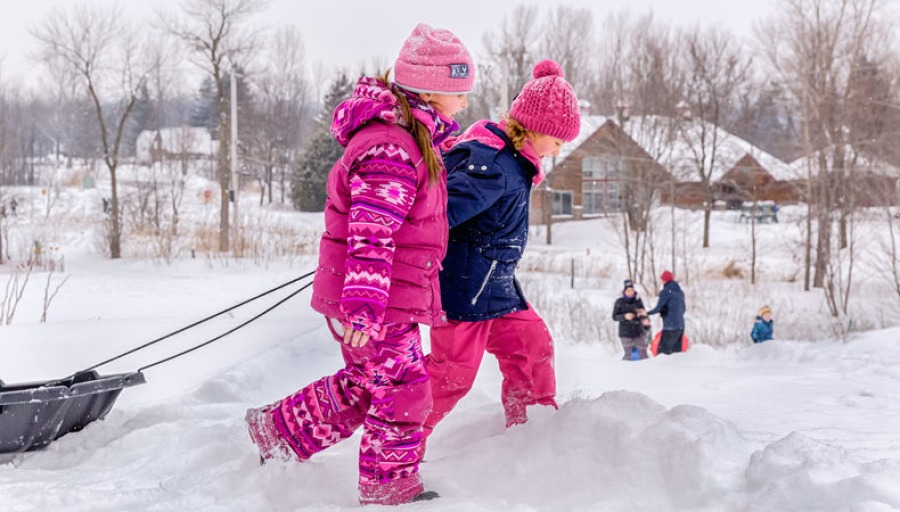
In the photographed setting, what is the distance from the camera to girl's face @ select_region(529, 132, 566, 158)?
8.30ft

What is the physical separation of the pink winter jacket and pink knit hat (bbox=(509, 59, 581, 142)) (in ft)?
1.62

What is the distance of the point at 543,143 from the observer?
2.54m

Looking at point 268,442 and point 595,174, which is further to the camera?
point 595,174

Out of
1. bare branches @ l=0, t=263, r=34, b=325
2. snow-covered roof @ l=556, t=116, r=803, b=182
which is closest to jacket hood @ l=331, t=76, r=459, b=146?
bare branches @ l=0, t=263, r=34, b=325

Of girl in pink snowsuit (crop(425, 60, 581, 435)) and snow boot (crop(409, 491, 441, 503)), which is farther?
girl in pink snowsuit (crop(425, 60, 581, 435))

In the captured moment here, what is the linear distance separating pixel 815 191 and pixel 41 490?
21798 mm

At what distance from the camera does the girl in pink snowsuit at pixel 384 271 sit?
1.90 m

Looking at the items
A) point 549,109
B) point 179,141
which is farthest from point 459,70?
point 179,141

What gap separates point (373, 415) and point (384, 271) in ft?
1.42

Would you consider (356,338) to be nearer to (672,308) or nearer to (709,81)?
(672,308)

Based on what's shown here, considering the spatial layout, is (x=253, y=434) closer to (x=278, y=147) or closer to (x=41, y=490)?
(x=41, y=490)

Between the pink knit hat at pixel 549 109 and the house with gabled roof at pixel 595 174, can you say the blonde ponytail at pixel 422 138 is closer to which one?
the pink knit hat at pixel 549 109

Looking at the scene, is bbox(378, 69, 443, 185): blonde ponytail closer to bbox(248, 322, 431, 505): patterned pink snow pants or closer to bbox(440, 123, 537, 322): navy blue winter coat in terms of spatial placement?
bbox(440, 123, 537, 322): navy blue winter coat

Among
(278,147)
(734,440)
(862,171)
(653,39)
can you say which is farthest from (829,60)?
(278,147)
